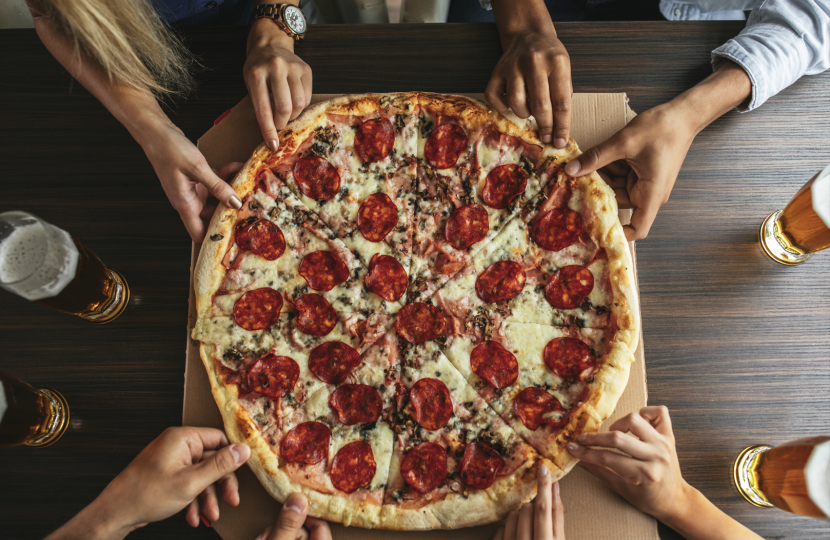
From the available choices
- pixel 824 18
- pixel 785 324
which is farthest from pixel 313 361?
pixel 824 18

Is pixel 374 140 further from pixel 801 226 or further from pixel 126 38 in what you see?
pixel 801 226

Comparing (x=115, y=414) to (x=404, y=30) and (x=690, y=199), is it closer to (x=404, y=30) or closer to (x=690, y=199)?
(x=404, y=30)

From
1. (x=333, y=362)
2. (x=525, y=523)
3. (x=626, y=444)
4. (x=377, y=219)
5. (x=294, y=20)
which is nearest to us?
(x=626, y=444)

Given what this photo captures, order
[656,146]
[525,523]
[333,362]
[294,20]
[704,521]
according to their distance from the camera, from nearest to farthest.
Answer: [525,523], [704,521], [656,146], [333,362], [294,20]

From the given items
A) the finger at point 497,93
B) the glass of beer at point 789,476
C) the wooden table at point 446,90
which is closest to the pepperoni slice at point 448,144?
the finger at point 497,93

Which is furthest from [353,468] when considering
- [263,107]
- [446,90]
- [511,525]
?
[446,90]

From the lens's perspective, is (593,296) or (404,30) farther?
(404,30)

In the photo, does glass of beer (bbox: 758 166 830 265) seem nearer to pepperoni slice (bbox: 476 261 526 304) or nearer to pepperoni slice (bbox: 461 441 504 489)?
pepperoni slice (bbox: 476 261 526 304)

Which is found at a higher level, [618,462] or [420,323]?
[420,323]
